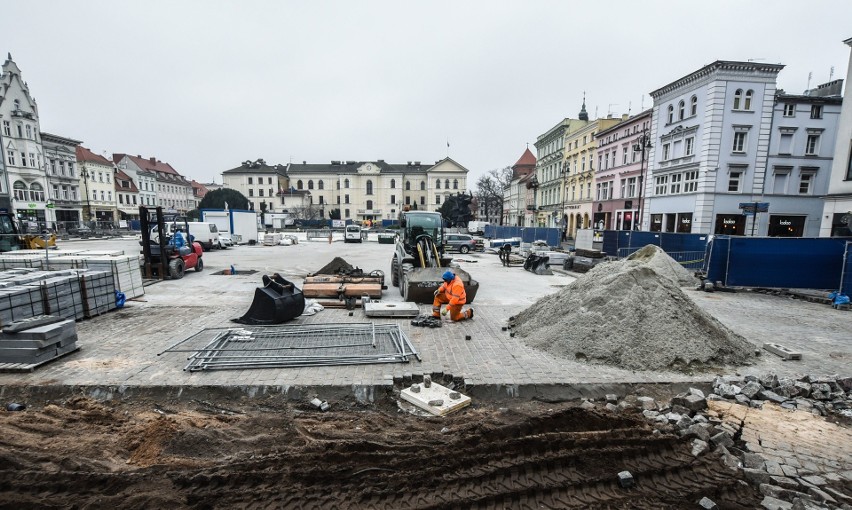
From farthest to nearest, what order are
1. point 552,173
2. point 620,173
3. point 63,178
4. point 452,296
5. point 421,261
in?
point 552,173 → point 63,178 → point 620,173 → point 421,261 → point 452,296

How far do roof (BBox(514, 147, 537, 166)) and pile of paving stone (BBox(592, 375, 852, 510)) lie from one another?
8120 cm

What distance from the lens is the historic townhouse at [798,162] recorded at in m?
26.8

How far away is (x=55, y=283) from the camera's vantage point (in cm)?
815

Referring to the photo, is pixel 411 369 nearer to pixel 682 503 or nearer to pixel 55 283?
pixel 682 503

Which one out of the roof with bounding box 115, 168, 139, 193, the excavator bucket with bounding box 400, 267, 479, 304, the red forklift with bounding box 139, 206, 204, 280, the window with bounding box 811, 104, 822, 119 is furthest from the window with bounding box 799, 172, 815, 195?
the roof with bounding box 115, 168, 139, 193

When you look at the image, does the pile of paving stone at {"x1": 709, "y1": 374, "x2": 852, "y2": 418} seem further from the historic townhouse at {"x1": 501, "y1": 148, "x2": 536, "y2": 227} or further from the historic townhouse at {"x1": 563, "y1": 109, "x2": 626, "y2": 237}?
the historic townhouse at {"x1": 501, "y1": 148, "x2": 536, "y2": 227}

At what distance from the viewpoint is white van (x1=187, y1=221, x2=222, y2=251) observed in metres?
26.8

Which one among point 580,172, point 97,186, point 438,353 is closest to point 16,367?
point 438,353

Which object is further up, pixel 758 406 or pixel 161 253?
pixel 161 253

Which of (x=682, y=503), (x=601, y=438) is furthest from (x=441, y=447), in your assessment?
(x=682, y=503)

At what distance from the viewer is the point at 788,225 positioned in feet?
91.7

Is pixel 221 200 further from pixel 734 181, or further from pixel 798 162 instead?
pixel 798 162

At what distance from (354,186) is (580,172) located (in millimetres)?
51580

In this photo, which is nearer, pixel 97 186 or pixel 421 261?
pixel 421 261
